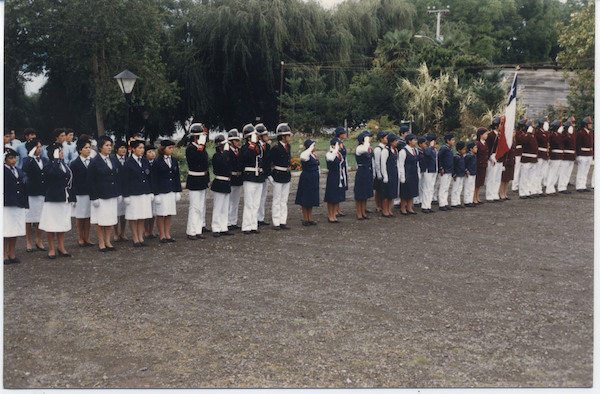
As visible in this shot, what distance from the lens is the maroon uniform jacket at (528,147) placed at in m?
13.5

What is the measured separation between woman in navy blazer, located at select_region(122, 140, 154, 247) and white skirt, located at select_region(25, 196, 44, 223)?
1.16 metres

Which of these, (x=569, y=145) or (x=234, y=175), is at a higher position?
(x=569, y=145)

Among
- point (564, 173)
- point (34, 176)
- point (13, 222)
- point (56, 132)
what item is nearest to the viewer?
point (13, 222)

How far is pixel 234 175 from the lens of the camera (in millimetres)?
9961

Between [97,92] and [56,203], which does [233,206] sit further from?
[97,92]

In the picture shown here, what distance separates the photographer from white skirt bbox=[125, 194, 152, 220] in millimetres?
8680

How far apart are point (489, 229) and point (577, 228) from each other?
4.89 ft

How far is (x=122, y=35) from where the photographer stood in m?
17.2

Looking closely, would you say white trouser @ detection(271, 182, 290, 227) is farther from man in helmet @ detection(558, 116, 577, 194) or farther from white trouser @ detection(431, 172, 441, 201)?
man in helmet @ detection(558, 116, 577, 194)

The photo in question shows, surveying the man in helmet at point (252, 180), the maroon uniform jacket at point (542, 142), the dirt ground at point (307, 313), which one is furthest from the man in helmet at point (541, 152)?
the man in helmet at point (252, 180)

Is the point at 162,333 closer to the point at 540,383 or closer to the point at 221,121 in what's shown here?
the point at 540,383

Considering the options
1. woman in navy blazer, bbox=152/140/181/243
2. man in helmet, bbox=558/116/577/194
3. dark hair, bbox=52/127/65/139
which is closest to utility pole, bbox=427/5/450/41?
man in helmet, bbox=558/116/577/194

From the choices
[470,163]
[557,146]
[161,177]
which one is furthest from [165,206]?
[557,146]

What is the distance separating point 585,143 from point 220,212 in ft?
29.7
